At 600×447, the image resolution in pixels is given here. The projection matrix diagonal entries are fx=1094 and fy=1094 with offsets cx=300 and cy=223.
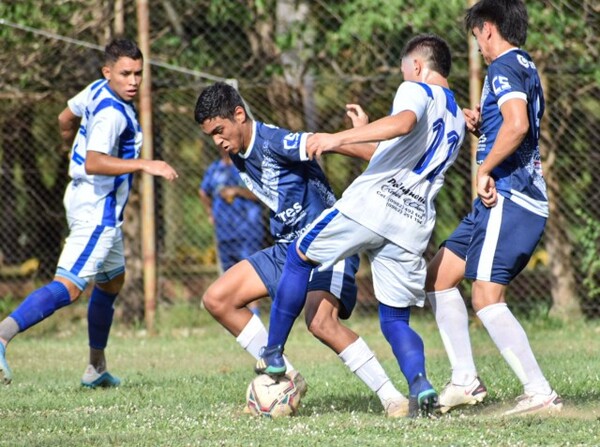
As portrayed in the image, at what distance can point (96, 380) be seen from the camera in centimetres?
729

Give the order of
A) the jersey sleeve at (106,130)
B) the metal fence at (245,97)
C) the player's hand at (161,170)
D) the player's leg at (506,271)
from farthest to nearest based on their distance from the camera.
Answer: the metal fence at (245,97) < the jersey sleeve at (106,130) < the player's hand at (161,170) < the player's leg at (506,271)

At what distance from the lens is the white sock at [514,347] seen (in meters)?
5.53

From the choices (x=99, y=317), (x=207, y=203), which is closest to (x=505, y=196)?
(x=99, y=317)

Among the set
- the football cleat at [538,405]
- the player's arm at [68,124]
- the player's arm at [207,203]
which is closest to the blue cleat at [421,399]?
the football cleat at [538,405]

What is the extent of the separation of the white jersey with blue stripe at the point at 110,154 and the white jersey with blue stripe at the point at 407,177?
2338mm

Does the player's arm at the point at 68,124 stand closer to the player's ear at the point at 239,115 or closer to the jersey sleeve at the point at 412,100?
the player's ear at the point at 239,115

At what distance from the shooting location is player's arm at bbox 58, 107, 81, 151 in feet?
25.3

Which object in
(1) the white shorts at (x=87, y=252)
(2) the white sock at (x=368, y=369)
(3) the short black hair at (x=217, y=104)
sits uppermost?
(3) the short black hair at (x=217, y=104)

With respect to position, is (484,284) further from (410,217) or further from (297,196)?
(297,196)

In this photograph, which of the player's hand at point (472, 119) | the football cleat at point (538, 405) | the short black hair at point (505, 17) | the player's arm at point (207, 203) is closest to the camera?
the football cleat at point (538, 405)

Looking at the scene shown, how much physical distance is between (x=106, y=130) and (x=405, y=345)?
2707 millimetres

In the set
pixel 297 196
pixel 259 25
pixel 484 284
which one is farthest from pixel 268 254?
pixel 259 25

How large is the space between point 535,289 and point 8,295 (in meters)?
5.82

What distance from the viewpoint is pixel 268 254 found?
617 centimetres
